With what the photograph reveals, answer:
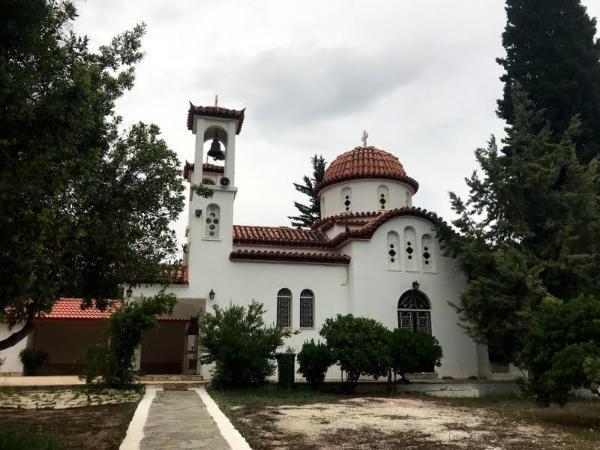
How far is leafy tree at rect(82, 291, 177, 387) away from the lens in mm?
13710

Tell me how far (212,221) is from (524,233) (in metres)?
10.3

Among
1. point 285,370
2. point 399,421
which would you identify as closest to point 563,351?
point 399,421

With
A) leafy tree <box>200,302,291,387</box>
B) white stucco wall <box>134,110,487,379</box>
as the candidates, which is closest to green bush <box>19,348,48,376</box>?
white stucco wall <box>134,110,487,379</box>

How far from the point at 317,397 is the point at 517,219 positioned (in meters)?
8.96

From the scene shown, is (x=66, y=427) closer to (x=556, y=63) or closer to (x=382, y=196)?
(x=382, y=196)

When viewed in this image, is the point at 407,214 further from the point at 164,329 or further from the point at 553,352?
the point at 164,329

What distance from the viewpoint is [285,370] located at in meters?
14.8

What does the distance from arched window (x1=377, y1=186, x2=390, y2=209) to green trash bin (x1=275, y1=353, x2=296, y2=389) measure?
8.83 m

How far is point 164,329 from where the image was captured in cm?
2312

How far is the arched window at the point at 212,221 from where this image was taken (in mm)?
17609

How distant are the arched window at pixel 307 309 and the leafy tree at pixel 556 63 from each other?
386 inches

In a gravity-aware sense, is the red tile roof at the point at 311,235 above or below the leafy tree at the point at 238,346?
above

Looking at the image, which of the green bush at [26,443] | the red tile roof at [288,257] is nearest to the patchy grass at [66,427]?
the green bush at [26,443]

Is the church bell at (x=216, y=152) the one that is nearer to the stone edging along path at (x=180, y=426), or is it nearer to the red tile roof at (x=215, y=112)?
the red tile roof at (x=215, y=112)
